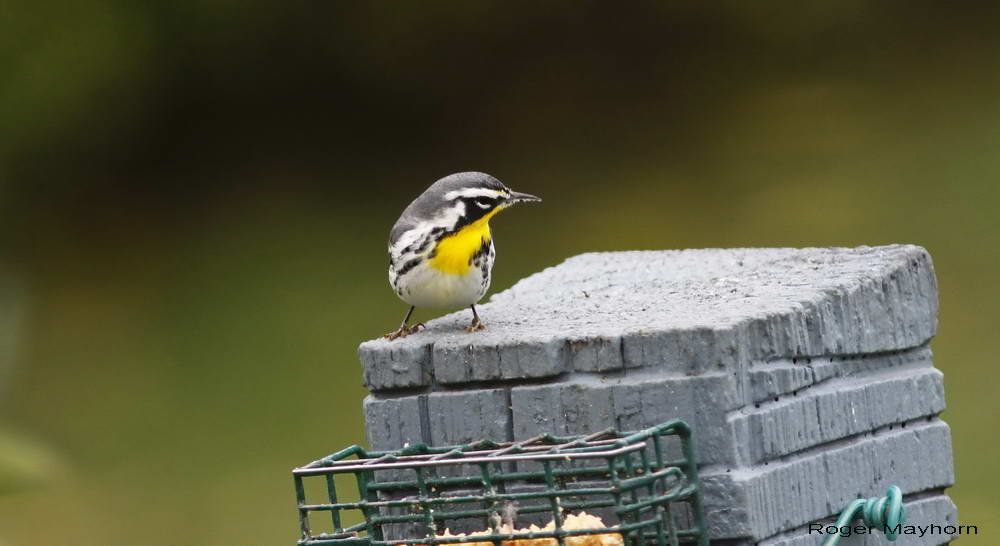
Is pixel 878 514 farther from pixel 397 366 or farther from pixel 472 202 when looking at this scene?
pixel 472 202

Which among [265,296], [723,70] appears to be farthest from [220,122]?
[723,70]

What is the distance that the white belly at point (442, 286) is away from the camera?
3162 mm

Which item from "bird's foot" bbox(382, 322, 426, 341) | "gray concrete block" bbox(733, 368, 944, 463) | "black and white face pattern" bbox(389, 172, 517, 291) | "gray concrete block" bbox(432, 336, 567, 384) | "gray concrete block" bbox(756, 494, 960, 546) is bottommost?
"gray concrete block" bbox(756, 494, 960, 546)

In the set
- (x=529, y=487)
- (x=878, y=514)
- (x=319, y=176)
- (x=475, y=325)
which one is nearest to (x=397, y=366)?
(x=475, y=325)

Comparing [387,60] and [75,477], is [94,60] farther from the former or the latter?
[75,477]

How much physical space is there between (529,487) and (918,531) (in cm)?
94

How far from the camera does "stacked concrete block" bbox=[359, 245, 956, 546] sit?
2.42 m

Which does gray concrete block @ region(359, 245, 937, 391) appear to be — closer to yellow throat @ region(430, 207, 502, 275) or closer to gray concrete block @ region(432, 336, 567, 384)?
gray concrete block @ region(432, 336, 567, 384)

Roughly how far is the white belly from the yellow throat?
1 centimetres

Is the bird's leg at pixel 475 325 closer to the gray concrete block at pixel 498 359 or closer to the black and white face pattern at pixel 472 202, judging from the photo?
the gray concrete block at pixel 498 359

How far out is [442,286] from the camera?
317 centimetres

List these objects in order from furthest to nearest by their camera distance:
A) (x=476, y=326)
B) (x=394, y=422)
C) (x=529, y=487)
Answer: (x=476, y=326), (x=394, y=422), (x=529, y=487)

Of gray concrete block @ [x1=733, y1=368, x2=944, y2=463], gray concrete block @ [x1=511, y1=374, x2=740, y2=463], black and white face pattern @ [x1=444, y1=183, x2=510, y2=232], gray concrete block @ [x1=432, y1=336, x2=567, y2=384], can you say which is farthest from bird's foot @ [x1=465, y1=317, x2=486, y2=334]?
gray concrete block @ [x1=733, y1=368, x2=944, y2=463]

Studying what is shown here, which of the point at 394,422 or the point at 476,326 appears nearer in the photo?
the point at 394,422
